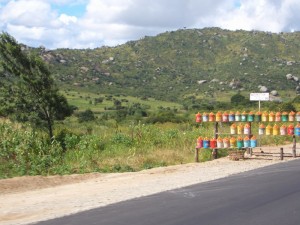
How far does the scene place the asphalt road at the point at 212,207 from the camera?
9.12m

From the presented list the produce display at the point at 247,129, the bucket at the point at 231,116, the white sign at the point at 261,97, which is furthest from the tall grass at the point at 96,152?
the white sign at the point at 261,97

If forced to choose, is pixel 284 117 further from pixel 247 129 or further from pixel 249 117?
pixel 247 129

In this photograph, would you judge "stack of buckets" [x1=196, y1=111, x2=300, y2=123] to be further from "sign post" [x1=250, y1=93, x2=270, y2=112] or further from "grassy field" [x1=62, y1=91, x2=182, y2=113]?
"grassy field" [x1=62, y1=91, x2=182, y2=113]

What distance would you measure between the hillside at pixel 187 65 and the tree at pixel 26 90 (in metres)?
55.5

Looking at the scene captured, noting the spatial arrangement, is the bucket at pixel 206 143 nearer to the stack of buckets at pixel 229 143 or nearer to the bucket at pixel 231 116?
the stack of buckets at pixel 229 143

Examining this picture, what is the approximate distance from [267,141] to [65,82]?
64.8 m

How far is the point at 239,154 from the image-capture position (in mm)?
19672

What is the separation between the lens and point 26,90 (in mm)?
28797

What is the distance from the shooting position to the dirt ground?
10516 mm

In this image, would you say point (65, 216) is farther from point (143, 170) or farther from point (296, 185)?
point (143, 170)

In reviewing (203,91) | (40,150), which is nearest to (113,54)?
(203,91)

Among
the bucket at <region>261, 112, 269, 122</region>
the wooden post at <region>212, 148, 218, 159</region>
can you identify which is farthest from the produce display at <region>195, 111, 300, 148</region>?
the wooden post at <region>212, 148, 218, 159</region>

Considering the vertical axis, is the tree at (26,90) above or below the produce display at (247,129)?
above

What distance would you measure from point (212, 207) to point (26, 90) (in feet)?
67.7
